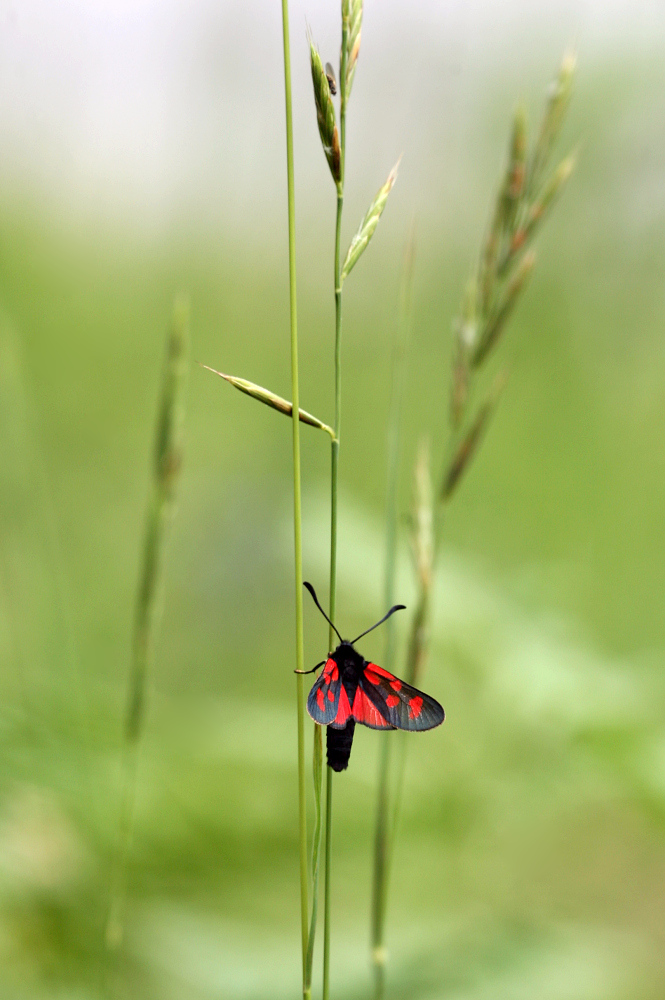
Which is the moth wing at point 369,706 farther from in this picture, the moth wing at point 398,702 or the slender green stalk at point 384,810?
the slender green stalk at point 384,810

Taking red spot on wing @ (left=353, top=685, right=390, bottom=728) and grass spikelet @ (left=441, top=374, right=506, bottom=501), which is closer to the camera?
red spot on wing @ (left=353, top=685, right=390, bottom=728)

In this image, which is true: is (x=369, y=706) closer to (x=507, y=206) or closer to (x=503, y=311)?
(x=503, y=311)

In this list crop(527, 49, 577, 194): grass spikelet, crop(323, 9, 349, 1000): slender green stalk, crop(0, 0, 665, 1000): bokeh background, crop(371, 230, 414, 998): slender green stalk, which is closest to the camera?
crop(323, 9, 349, 1000): slender green stalk

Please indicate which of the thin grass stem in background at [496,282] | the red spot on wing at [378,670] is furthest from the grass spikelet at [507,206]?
the red spot on wing at [378,670]

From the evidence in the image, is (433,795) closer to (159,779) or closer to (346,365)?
(159,779)

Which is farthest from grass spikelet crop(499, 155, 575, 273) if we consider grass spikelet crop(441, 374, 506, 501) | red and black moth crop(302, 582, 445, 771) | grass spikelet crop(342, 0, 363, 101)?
red and black moth crop(302, 582, 445, 771)

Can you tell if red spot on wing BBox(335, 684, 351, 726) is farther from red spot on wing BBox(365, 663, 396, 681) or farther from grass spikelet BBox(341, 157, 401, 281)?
grass spikelet BBox(341, 157, 401, 281)

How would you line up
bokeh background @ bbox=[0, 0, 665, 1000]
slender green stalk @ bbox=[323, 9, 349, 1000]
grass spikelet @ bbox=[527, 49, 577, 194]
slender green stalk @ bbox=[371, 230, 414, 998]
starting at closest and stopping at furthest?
slender green stalk @ bbox=[323, 9, 349, 1000] → slender green stalk @ bbox=[371, 230, 414, 998] → grass spikelet @ bbox=[527, 49, 577, 194] → bokeh background @ bbox=[0, 0, 665, 1000]
